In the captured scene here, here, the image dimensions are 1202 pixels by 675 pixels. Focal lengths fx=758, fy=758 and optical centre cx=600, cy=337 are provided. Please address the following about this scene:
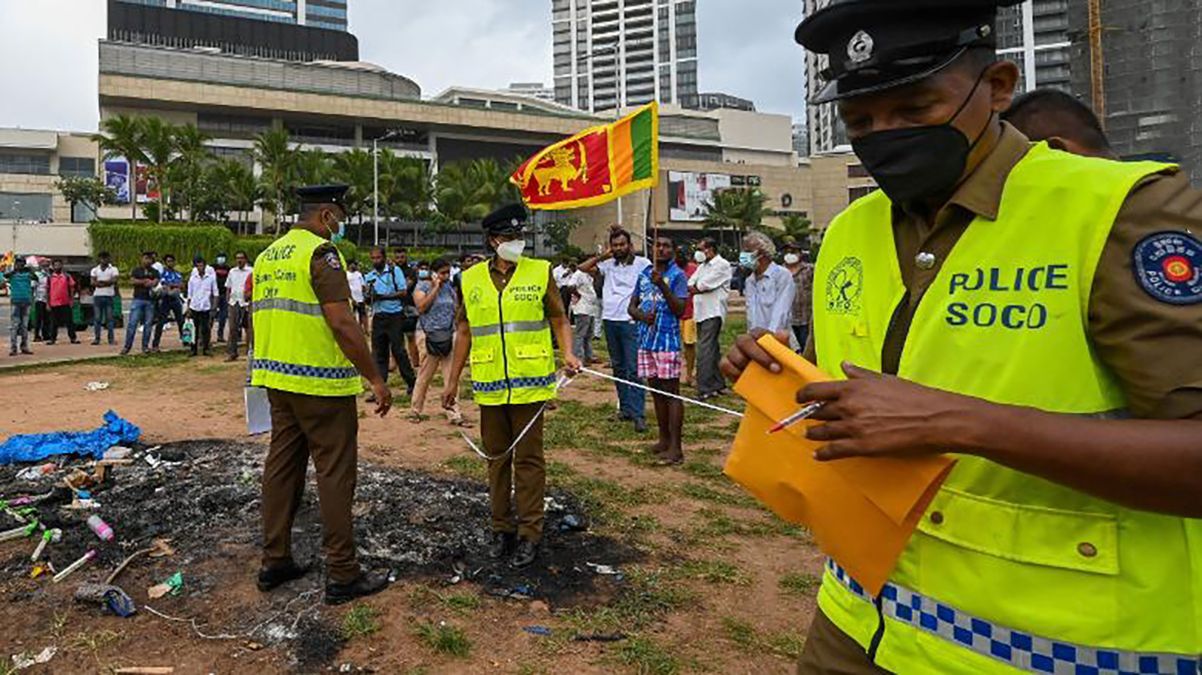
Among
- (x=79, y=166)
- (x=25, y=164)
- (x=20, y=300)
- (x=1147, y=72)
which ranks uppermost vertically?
(x=79, y=166)

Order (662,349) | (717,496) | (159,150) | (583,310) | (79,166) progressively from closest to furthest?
(717,496) < (662,349) < (583,310) < (159,150) < (79,166)

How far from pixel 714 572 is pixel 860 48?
3368 millimetres

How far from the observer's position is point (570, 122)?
240 ft

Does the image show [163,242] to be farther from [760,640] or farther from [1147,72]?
[760,640]

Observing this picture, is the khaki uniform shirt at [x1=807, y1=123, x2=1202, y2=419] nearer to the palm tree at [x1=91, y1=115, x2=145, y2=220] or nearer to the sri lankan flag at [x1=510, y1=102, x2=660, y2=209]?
the sri lankan flag at [x1=510, y1=102, x2=660, y2=209]

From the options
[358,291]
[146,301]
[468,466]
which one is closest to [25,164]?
[146,301]

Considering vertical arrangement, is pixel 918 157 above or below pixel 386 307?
below

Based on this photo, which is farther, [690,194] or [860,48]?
[690,194]

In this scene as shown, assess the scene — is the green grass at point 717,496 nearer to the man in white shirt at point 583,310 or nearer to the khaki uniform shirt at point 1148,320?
the khaki uniform shirt at point 1148,320

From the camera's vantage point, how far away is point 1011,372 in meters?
1.13

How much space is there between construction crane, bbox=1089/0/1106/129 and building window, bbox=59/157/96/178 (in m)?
75.3

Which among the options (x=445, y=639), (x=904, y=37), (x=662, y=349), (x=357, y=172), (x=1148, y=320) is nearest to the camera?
(x=1148, y=320)

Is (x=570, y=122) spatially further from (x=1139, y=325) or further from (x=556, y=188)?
(x=1139, y=325)

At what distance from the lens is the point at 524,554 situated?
4188 millimetres
